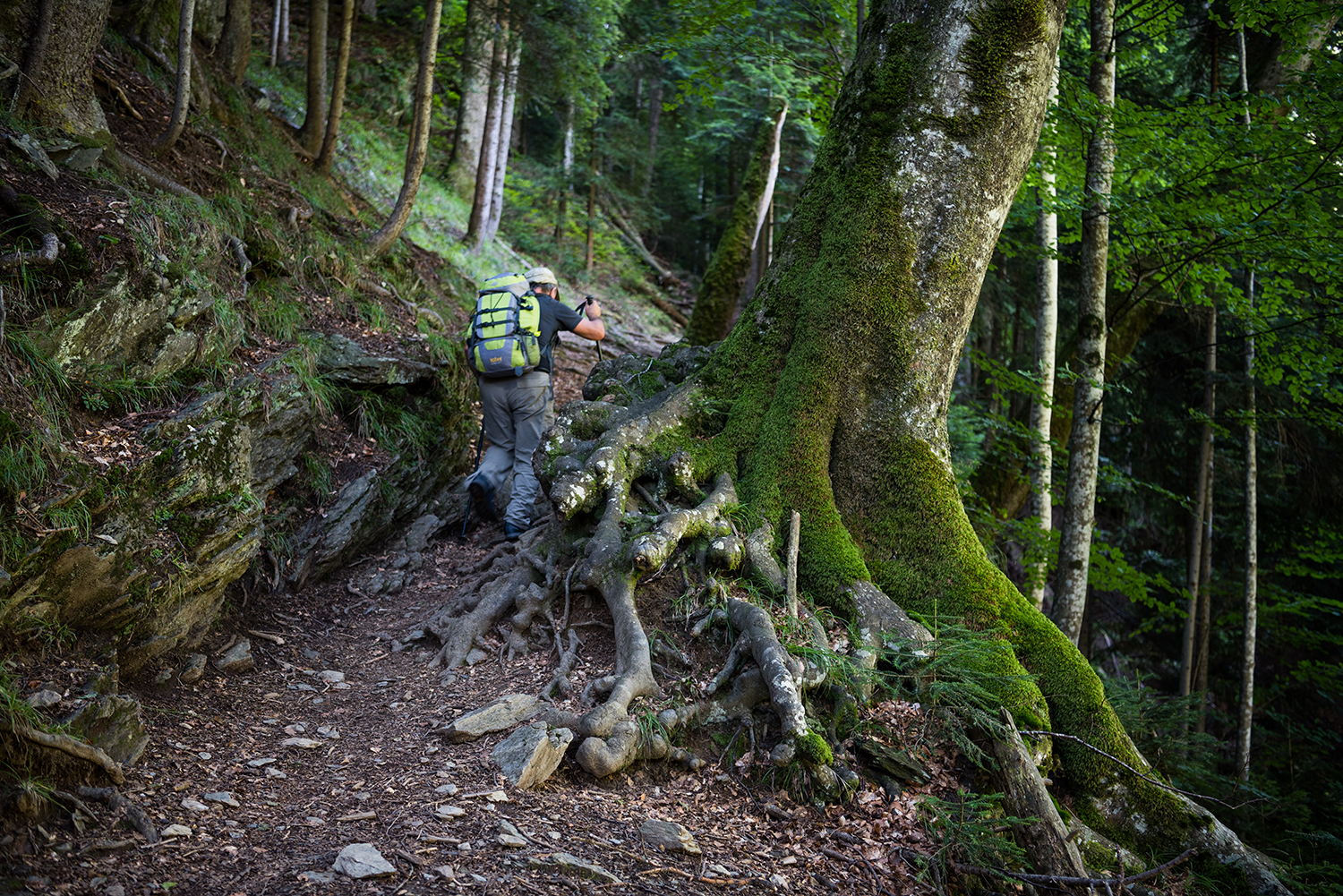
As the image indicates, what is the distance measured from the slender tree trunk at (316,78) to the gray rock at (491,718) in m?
9.62

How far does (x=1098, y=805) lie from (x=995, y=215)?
386cm

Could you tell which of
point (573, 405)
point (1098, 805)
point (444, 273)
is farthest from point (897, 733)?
point (444, 273)

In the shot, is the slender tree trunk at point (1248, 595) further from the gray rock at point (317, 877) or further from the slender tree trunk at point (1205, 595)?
the gray rock at point (317, 877)

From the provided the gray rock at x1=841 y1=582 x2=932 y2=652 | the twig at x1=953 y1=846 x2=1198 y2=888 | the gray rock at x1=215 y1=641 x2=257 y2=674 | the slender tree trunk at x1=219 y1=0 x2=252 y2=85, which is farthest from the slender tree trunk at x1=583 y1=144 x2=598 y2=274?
the twig at x1=953 y1=846 x2=1198 y2=888

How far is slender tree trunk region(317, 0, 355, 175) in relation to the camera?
10.1 m

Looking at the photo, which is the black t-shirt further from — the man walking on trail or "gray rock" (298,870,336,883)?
"gray rock" (298,870,336,883)

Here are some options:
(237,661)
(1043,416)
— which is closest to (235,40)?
(237,661)

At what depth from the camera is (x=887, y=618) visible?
14.5 ft

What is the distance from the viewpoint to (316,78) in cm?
1020

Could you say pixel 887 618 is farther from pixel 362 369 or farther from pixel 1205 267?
pixel 362 369

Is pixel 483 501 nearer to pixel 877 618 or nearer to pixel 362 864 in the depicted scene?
pixel 877 618

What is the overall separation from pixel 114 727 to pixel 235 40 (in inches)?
413

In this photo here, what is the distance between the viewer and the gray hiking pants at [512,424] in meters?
7.09

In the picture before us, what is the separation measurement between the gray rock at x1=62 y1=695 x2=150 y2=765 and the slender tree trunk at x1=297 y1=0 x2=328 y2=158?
933 centimetres
